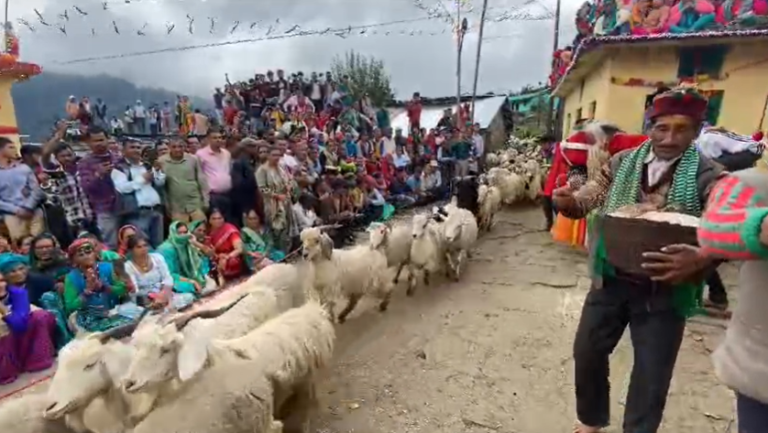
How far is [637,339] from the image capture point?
2.57 metres

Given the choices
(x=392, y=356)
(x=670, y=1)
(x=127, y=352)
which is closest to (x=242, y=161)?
(x=392, y=356)

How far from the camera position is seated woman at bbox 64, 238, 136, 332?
4.26 meters

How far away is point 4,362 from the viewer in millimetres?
3979

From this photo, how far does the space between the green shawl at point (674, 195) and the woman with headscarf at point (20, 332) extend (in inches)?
163

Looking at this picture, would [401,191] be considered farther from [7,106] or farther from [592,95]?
[7,106]

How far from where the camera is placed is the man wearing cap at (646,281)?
2320mm

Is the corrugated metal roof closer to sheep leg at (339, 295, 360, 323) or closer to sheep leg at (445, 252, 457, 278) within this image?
sheep leg at (445, 252, 457, 278)

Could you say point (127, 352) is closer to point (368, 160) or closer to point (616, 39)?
point (616, 39)

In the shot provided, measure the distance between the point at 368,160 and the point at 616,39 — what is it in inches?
229

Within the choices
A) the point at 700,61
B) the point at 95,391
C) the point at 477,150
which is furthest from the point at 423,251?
the point at 477,150

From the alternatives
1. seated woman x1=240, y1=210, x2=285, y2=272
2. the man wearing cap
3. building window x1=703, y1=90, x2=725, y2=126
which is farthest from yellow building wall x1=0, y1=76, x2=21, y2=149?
building window x1=703, y1=90, x2=725, y2=126

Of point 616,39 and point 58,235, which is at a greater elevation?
point 616,39

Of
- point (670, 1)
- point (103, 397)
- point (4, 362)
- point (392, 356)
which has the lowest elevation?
point (392, 356)

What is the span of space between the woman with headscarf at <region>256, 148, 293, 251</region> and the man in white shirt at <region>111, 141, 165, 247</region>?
47.6 inches
